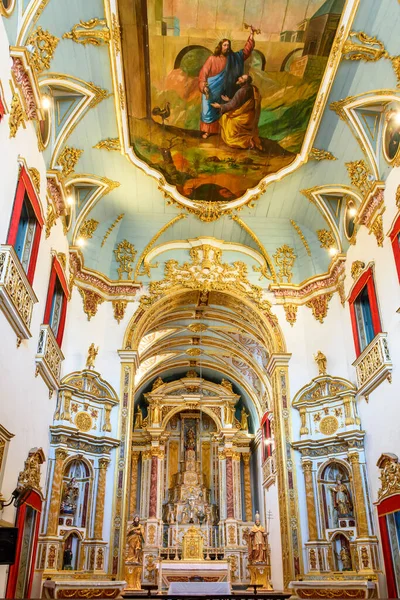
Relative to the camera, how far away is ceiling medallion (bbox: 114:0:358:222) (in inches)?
490

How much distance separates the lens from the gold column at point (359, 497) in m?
14.1

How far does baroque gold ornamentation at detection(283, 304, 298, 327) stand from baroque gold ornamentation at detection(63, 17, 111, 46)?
32.8 ft

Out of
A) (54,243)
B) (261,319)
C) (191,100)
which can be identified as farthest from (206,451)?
(191,100)

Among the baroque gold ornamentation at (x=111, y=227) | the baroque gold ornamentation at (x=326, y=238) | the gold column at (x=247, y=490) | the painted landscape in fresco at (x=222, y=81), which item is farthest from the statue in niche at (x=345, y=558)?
the gold column at (x=247, y=490)

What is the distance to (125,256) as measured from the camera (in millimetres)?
18641

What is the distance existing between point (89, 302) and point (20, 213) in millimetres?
6880

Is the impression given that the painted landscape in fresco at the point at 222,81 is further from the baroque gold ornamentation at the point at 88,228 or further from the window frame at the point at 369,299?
the window frame at the point at 369,299

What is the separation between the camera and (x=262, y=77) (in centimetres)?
1366

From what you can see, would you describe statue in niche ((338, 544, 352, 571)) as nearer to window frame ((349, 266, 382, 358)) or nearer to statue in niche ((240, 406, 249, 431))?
window frame ((349, 266, 382, 358))

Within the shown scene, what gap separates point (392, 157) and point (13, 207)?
8.78 m

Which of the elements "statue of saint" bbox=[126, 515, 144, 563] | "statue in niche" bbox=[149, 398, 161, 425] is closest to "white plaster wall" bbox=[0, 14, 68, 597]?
"statue of saint" bbox=[126, 515, 144, 563]

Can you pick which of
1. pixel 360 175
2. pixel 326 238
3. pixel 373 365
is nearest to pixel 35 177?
pixel 360 175

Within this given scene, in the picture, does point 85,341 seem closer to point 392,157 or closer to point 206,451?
point 392,157

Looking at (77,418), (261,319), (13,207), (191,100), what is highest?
(191,100)
